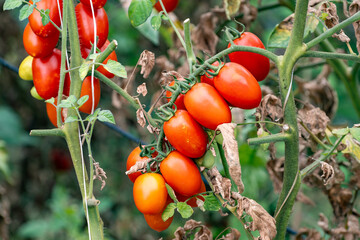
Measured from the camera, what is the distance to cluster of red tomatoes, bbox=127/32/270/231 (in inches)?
32.1

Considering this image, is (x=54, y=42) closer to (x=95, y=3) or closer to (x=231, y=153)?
(x=95, y=3)

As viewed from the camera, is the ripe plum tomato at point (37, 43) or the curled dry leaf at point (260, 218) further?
the ripe plum tomato at point (37, 43)

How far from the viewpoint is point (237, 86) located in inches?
32.2

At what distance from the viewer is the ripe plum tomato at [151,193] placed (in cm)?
84

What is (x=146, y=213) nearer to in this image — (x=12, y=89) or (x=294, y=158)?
(x=294, y=158)

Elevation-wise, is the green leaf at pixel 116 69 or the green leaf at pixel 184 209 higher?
the green leaf at pixel 116 69

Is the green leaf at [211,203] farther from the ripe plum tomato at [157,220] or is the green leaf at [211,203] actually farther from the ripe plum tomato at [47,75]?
the ripe plum tomato at [47,75]

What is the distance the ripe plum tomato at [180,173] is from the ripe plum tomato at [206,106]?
83 millimetres

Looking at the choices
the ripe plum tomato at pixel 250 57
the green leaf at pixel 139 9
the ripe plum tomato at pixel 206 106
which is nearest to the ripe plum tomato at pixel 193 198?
the ripe plum tomato at pixel 206 106

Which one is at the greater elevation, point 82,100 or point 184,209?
point 82,100

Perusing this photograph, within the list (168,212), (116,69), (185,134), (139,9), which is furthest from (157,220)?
(139,9)

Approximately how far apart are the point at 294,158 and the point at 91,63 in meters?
0.42

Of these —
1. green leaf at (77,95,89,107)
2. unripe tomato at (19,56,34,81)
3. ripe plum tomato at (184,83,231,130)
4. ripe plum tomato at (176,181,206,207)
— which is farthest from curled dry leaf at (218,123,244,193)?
unripe tomato at (19,56,34,81)

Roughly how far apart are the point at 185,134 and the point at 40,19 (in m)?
0.38
